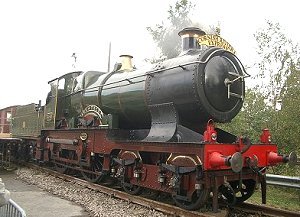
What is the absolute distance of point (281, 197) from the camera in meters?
9.30

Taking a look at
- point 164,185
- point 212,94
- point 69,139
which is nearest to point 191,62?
point 212,94

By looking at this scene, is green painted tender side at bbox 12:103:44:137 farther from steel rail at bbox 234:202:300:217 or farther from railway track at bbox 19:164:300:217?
steel rail at bbox 234:202:300:217

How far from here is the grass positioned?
8.09 m

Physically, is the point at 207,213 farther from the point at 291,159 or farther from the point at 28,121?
the point at 28,121

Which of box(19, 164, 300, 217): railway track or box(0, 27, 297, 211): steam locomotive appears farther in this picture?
box(0, 27, 297, 211): steam locomotive

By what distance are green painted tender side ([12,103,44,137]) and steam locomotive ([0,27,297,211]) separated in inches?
135

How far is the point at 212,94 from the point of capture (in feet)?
20.4

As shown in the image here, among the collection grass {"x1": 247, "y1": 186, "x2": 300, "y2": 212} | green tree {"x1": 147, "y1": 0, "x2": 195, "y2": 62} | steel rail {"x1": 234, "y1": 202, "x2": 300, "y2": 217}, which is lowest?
grass {"x1": 247, "y1": 186, "x2": 300, "y2": 212}

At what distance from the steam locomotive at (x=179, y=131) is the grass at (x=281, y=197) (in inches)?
67.5

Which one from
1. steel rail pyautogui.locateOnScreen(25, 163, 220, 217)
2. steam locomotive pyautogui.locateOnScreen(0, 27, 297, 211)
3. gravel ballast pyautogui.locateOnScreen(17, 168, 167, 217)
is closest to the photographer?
steel rail pyautogui.locateOnScreen(25, 163, 220, 217)

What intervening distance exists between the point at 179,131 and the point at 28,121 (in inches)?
369

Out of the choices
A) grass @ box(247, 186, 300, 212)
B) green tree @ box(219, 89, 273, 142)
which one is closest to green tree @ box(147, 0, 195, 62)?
green tree @ box(219, 89, 273, 142)

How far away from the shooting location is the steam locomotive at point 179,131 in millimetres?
5793

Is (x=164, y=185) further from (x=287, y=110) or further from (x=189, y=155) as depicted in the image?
(x=287, y=110)
